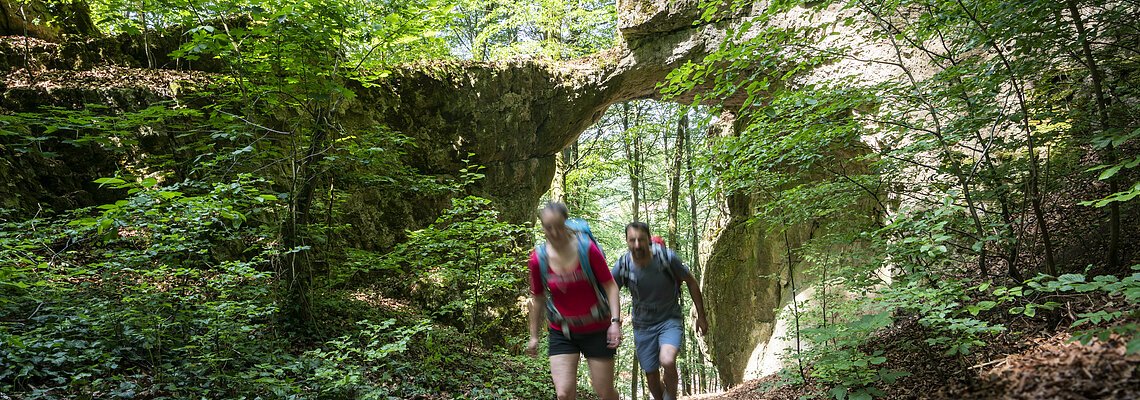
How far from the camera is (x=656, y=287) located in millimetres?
3889

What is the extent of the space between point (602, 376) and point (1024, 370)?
2.21m

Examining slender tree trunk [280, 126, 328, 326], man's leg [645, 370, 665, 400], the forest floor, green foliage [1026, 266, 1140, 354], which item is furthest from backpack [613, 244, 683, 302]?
slender tree trunk [280, 126, 328, 326]

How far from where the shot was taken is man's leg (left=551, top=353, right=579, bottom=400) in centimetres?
326

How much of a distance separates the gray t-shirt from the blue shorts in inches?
1.6

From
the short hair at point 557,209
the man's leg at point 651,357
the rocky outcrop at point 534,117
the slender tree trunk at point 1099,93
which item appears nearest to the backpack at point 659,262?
the man's leg at point 651,357

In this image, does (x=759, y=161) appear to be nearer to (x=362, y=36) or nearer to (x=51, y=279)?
(x=362, y=36)

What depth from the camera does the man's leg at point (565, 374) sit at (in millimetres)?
3256

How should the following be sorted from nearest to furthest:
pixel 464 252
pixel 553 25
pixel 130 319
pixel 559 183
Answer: pixel 130 319 < pixel 464 252 < pixel 559 183 < pixel 553 25

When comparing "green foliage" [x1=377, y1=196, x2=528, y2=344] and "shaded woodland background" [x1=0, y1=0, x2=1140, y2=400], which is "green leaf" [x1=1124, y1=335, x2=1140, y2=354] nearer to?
"shaded woodland background" [x1=0, y1=0, x2=1140, y2=400]

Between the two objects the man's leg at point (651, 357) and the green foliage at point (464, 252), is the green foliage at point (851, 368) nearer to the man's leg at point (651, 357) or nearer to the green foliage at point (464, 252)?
the man's leg at point (651, 357)

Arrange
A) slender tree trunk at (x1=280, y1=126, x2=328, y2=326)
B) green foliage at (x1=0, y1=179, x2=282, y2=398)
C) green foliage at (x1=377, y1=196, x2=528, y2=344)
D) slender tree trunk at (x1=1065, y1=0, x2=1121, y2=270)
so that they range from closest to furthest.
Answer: slender tree trunk at (x1=1065, y1=0, x2=1121, y2=270), green foliage at (x1=0, y1=179, x2=282, y2=398), slender tree trunk at (x1=280, y1=126, x2=328, y2=326), green foliage at (x1=377, y1=196, x2=528, y2=344)

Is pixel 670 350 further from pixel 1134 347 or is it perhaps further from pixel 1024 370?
pixel 1134 347

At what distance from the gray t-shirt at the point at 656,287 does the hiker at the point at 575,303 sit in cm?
67

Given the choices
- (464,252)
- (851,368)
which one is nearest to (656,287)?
(851,368)
